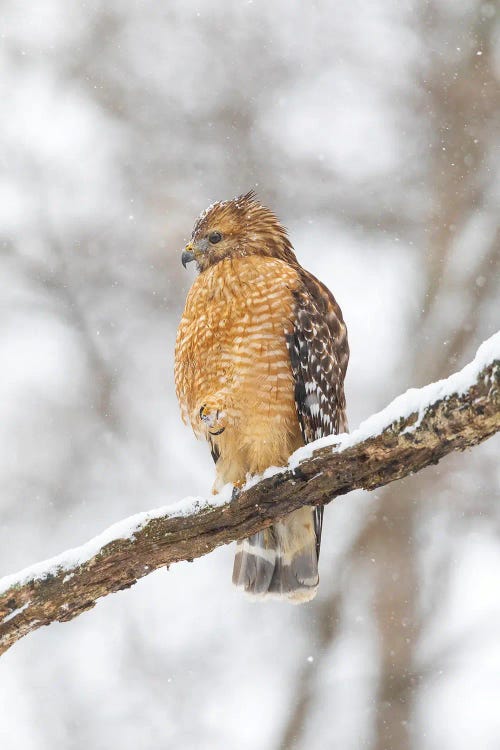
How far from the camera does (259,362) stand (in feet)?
17.4

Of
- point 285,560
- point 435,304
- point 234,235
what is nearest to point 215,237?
point 234,235

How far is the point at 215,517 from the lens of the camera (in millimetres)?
4406

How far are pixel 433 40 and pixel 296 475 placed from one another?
951 centimetres

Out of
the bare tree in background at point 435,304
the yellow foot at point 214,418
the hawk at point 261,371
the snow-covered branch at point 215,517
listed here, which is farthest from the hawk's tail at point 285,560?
the bare tree in background at point 435,304

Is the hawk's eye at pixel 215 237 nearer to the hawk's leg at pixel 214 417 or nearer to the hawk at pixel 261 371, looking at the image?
the hawk at pixel 261 371

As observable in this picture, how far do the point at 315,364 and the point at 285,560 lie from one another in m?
1.26

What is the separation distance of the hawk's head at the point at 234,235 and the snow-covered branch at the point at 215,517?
5.91ft

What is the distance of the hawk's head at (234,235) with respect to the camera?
6043mm

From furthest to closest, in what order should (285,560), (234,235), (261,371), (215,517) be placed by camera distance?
(234,235), (285,560), (261,371), (215,517)

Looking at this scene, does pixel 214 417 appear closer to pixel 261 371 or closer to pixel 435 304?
pixel 261 371

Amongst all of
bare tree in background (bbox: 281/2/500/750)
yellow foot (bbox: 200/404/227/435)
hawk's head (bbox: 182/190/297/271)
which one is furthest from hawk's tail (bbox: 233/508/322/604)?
bare tree in background (bbox: 281/2/500/750)

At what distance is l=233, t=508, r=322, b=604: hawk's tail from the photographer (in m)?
5.79

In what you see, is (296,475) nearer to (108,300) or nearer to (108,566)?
(108,566)

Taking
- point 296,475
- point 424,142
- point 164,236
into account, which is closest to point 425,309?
point 424,142
